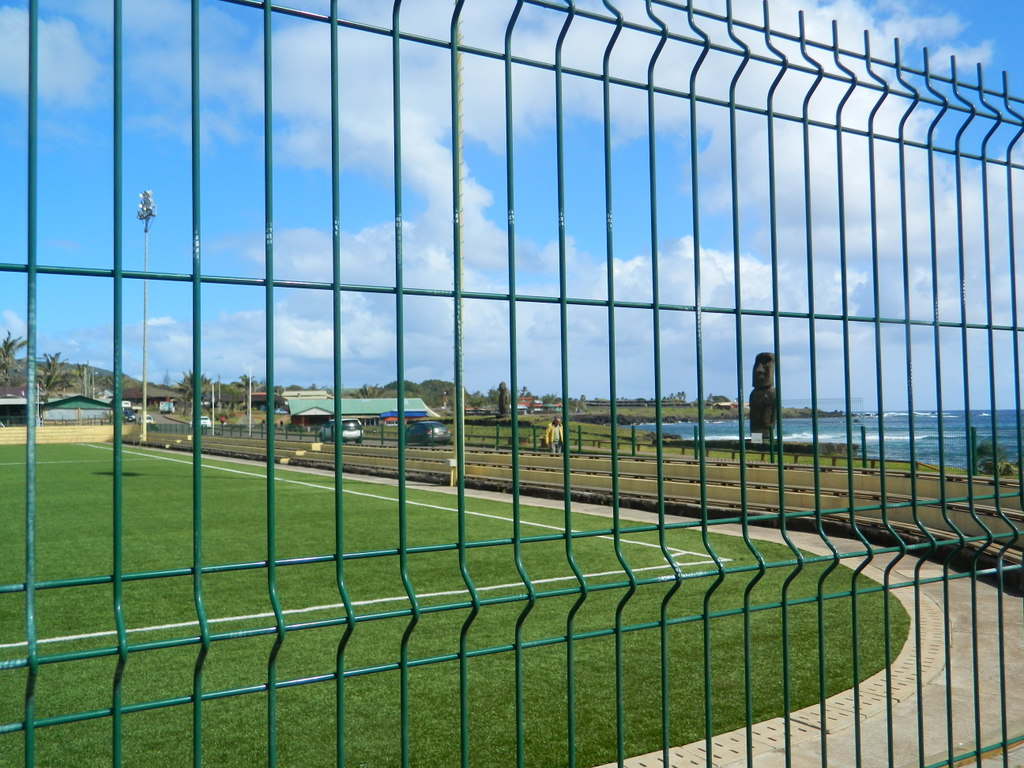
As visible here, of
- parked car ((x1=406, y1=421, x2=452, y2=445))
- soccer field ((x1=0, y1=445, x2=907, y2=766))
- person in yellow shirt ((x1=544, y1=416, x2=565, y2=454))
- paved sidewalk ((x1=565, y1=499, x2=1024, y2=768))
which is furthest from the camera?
parked car ((x1=406, y1=421, x2=452, y2=445))

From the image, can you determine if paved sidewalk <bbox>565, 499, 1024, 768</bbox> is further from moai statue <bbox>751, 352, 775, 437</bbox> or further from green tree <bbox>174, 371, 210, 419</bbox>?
green tree <bbox>174, 371, 210, 419</bbox>

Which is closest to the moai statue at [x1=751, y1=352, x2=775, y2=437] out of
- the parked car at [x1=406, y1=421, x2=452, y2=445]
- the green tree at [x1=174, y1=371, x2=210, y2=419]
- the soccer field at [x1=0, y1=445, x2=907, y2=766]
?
the soccer field at [x1=0, y1=445, x2=907, y2=766]

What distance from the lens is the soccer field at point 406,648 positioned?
2.15 meters

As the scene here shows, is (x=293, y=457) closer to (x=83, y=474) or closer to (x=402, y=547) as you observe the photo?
(x=83, y=474)

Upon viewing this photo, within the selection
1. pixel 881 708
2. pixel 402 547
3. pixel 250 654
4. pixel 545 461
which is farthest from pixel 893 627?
pixel 545 461

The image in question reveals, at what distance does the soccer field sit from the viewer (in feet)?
7.07

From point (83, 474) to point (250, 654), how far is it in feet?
76.3

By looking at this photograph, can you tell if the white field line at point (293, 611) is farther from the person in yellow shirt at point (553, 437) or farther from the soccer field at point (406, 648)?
the person in yellow shirt at point (553, 437)

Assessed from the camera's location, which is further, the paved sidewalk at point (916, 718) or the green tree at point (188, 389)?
the paved sidewalk at point (916, 718)

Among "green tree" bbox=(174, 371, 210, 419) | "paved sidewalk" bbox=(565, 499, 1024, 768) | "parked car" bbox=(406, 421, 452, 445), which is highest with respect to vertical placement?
"green tree" bbox=(174, 371, 210, 419)

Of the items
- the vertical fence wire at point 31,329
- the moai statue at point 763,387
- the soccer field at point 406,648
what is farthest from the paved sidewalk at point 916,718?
the vertical fence wire at point 31,329

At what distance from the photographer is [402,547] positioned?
211 cm

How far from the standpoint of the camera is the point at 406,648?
2156 mm

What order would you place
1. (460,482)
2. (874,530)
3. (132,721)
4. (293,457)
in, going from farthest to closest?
(293,457)
(874,530)
(132,721)
(460,482)
